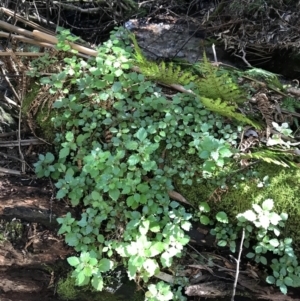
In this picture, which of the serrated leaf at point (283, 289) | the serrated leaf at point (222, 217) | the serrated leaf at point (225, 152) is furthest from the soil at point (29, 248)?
the serrated leaf at point (283, 289)

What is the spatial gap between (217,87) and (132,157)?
82 cm

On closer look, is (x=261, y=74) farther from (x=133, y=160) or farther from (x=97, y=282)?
(x=97, y=282)

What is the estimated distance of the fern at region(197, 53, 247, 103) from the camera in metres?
2.63

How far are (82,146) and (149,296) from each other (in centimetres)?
117

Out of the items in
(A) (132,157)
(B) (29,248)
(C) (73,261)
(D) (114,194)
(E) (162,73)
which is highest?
(E) (162,73)

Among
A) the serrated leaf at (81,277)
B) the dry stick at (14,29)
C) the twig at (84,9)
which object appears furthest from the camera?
the twig at (84,9)

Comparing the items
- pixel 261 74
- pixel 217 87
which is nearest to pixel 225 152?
pixel 217 87

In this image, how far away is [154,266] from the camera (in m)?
2.35

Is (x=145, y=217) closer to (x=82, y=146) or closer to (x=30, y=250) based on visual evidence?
(x=82, y=146)

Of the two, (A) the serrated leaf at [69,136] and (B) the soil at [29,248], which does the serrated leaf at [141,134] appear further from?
(B) the soil at [29,248]

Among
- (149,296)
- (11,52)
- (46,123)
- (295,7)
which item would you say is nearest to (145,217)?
(149,296)

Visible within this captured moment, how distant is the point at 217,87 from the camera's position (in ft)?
8.79

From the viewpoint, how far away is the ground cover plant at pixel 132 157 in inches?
95.3

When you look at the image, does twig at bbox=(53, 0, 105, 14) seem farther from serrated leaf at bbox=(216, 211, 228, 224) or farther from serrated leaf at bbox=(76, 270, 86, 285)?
serrated leaf at bbox=(76, 270, 86, 285)
